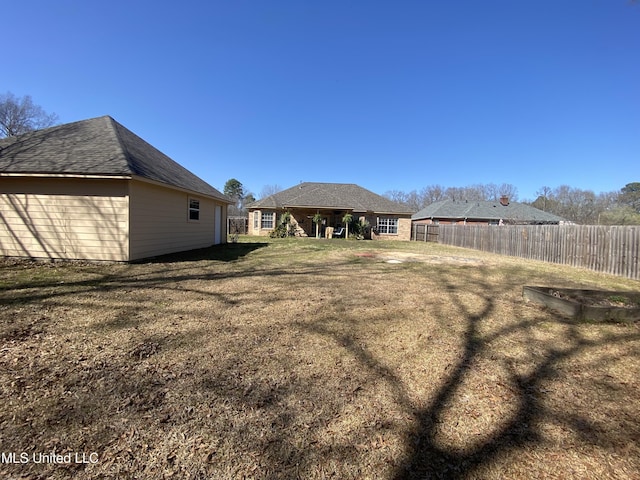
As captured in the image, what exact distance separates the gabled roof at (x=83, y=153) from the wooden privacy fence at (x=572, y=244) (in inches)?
546

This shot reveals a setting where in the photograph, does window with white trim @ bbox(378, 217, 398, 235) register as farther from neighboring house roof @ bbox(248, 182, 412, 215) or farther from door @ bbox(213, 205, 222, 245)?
door @ bbox(213, 205, 222, 245)

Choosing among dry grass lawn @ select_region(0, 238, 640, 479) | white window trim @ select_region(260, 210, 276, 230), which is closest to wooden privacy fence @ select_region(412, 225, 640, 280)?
dry grass lawn @ select_region(0, 238, 640, 479)

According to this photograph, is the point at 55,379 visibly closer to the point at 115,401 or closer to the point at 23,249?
the point at 115,401

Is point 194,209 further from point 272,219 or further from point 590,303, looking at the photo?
point 272,219

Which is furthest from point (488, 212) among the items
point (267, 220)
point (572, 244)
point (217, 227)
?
point (217, 227)

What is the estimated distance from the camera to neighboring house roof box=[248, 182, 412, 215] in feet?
78.2

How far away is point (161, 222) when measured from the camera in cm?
966

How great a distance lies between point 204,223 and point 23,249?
19.4 ft

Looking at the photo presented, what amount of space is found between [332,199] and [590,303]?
2107cm

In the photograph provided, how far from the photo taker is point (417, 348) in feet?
10.8

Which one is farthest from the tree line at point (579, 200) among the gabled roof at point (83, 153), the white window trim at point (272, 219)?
the gabled roof at point (83, 153)

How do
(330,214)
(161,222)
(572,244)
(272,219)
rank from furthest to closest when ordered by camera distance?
(330,214) → (272,219) → (572,244) → (161,222)

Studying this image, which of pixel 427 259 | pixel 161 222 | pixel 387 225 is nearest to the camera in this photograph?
pixel 161 222

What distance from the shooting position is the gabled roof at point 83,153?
25.6 ft
